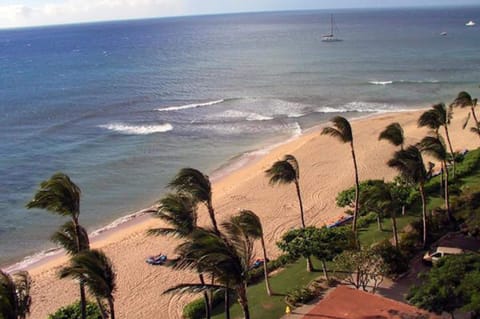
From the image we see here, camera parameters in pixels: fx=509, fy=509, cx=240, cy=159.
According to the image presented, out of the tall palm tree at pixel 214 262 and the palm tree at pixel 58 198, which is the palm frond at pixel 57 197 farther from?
the tall palm tree at pixel 214 262

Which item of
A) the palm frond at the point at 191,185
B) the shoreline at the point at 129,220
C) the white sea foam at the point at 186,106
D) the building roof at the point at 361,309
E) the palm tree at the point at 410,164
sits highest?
the palm frond at the point at 191,185

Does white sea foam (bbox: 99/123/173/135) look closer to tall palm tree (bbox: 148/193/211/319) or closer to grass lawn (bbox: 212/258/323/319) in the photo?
grass lawn (bbox: 212/258/323/319)

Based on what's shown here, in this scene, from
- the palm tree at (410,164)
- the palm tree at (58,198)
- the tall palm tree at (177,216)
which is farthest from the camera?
the palm tree at (410,164)

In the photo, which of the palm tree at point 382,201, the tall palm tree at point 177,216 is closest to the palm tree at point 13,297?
the tall palm tree at point 177,216

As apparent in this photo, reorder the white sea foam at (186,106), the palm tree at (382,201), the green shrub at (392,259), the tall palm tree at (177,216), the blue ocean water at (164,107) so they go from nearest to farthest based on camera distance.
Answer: the tall palm tree at (177,216) → the green shrub at (392,259) → the palm tree at (382,201) → the blue ocean water at (164,107) → the white sea foam at (186,106)

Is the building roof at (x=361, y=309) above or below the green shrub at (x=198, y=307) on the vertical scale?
above

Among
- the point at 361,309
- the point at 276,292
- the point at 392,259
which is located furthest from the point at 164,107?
the point at 361,309

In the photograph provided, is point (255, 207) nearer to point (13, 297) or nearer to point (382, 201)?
point (382, 201)
